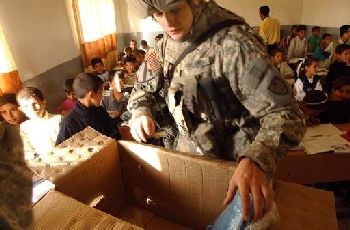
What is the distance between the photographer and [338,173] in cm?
203

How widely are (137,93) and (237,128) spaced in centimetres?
44

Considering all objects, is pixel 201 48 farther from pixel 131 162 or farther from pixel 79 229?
pixel 79 229

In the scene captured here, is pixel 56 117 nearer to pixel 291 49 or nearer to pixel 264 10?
pixel 264 10

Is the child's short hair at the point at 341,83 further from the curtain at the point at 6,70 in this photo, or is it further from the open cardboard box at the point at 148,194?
the curtain at the point at 6,70

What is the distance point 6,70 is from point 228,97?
2973 mm

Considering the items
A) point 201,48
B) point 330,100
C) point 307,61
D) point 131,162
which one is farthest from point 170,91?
point 307,61

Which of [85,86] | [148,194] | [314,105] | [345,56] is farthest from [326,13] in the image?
[148,194]

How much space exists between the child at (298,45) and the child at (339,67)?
70.3 inches

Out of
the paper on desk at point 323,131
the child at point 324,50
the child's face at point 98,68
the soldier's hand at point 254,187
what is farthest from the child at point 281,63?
the soldier's hand at point 254,187

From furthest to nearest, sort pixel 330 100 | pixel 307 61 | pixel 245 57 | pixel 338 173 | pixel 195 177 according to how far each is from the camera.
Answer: pixel 307 61 → pixel 330 100 → pixel 338 173 → pixel 195 177 → pixel 245 57

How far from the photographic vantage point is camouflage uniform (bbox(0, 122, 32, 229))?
0.36 meters

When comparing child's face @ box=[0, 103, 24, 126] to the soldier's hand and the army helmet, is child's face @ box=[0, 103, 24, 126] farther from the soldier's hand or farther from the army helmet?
the soldier's hand

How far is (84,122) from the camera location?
6.48 feet

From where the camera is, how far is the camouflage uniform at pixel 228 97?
2.49 feet
